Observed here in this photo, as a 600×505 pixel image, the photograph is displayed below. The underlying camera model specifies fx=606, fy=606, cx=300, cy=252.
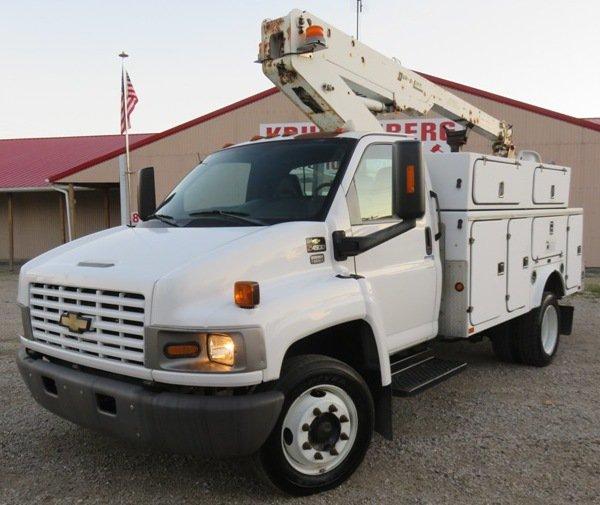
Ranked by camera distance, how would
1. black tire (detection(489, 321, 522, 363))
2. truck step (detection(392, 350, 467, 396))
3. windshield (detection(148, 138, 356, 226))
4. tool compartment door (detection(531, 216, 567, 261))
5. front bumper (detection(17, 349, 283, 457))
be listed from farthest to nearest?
black tire (detection(489, 321, 522, 363)) < tool compartment door (detection(531, 216, 567, 261)) < truck step (detection(392, 350, 467, 396)) < windshield (detection(148, 138, 356, 226)) < front bumper (detection(17, 349, 283, 457))

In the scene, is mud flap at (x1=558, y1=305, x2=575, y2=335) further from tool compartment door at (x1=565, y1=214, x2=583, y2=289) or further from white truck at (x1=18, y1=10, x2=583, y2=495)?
white truck at (x1=18, y1=10, x2=583, y2=495)

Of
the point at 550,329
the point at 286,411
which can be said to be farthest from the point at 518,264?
the point at 286,411

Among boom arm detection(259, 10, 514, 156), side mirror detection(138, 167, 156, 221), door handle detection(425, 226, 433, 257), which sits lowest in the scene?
door handle detection(425, 226, 433, 257)

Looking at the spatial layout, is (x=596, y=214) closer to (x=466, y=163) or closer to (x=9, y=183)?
(x=466, y=163)

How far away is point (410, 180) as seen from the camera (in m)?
3.94

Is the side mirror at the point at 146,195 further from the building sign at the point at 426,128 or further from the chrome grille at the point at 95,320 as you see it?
the building sign at the point at 426,128

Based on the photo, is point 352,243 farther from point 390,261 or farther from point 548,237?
point 548,237

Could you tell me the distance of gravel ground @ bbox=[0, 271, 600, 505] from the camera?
372 centimetres

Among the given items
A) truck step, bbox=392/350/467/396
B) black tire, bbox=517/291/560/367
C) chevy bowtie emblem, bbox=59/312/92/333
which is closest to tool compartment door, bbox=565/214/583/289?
black tire, bbox=517/291/560/367

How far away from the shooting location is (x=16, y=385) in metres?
6.12

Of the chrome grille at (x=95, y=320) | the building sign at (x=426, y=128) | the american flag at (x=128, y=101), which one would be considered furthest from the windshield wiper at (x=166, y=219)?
the american flag at (x=128, y=101)

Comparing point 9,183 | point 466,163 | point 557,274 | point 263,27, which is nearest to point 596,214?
point 557,274

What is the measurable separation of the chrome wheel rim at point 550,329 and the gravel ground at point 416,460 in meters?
0.82

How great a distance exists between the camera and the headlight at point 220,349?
10.5 feet
